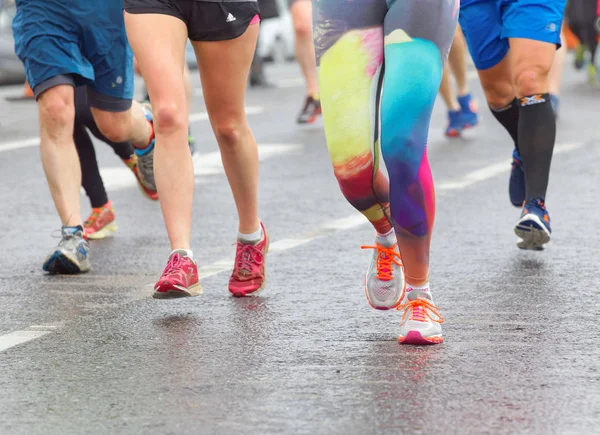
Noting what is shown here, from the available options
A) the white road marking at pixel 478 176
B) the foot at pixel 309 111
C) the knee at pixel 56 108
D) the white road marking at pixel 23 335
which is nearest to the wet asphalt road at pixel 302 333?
the white road marking at pixel 23 335

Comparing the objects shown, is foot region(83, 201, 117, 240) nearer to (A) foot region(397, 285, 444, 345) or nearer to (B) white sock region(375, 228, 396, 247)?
(B) white sock region(375, 228, 396, 247)

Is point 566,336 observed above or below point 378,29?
below

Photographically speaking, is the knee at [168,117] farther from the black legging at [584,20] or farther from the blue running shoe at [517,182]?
the black legging at [584,20]

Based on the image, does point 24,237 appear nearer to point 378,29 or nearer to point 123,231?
point 123,231

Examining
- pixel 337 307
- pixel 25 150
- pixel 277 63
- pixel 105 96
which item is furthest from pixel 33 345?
pixel 277 63

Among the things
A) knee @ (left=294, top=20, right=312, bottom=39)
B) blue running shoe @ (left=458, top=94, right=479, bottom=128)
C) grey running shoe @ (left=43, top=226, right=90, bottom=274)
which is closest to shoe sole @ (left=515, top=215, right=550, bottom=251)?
grey running shoe @ (left=43, top=226, right=90, bottom=274)

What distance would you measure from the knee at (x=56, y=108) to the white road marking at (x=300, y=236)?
34.6 inches

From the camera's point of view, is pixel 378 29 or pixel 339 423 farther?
pixel 378 29

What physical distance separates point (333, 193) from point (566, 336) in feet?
13.4

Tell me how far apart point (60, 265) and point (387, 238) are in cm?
174

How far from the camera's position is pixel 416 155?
14.3 feet

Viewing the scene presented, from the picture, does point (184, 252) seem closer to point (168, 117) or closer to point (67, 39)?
point (168, 117)

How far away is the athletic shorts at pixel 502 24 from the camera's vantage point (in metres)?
5.98

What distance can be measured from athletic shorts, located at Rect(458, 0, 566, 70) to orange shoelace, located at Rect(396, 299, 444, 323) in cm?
187
